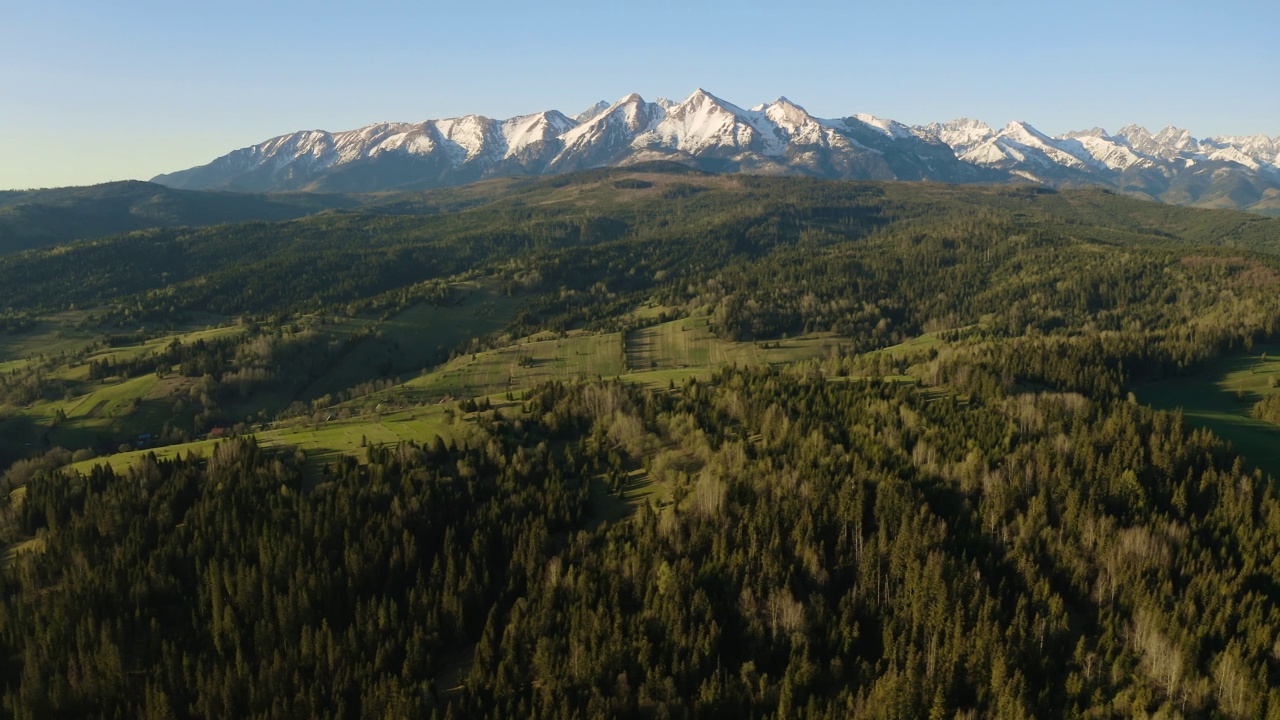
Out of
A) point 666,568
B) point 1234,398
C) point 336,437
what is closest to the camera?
point 666,568

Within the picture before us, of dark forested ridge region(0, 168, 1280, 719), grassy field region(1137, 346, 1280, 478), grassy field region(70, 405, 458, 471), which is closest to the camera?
dark forested ridge region(0, 168, 1280, 719)

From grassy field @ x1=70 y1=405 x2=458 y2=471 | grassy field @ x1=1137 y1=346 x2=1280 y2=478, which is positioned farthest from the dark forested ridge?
grassy field @ x1=1137 y1=346 x2=1280 y2=478

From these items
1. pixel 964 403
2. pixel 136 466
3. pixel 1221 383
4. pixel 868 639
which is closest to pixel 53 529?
pixel 136 466

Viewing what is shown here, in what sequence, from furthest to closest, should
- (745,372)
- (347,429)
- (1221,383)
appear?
1. (1221,383)
2. (745,372)
3. (347,429)

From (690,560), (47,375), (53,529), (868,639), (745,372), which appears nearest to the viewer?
(868,639)

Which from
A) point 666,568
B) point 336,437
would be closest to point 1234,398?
point 666,568

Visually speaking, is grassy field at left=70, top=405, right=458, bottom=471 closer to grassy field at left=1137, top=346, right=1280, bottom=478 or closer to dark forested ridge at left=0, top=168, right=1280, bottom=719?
dark forested ridge at left=0, top=168, right=1280, bottom=719

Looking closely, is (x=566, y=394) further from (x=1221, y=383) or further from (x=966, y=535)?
(x=1221, y=383)

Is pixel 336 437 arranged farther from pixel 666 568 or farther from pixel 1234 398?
pixel 1234 398
